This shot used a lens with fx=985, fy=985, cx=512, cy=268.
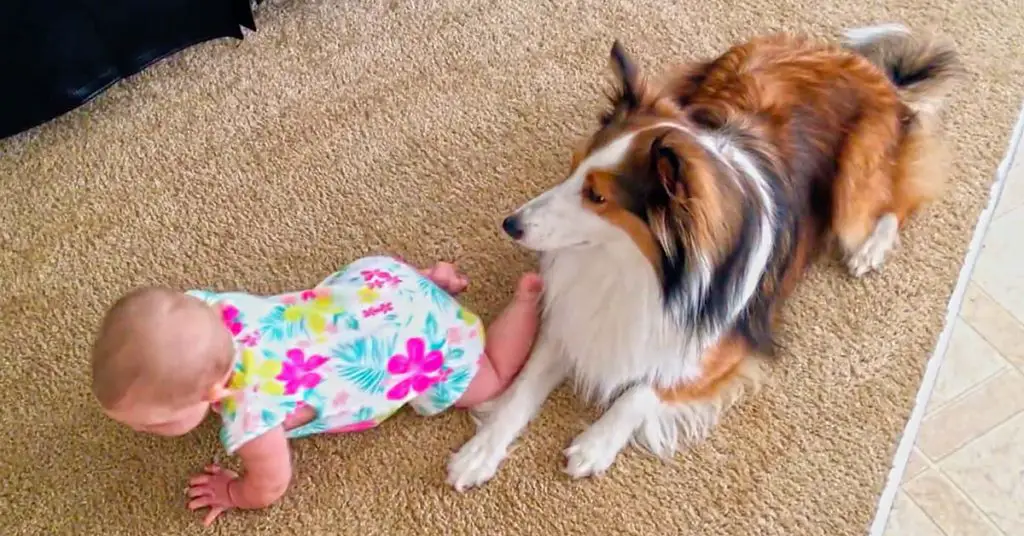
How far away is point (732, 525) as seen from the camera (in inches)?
60.9

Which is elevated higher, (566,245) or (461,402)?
(566,245)

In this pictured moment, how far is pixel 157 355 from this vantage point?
1224 millimetres

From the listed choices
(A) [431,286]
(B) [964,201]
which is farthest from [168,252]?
(B) [964,201]

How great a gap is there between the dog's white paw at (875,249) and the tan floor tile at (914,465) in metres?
0.34

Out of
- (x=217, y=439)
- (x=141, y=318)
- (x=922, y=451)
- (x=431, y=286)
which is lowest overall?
(x=922, y=451)

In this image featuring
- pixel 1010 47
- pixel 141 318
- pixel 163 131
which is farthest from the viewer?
pixel 1010 47

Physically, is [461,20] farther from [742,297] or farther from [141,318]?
[141,318]

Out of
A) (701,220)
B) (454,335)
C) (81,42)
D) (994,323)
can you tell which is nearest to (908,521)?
(994,323)

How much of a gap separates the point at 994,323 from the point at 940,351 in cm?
14

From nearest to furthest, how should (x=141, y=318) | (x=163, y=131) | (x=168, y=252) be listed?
(x=141, y=318) < (x=168, y=252) < (x=163, y=131)

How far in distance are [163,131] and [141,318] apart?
92 centimetres

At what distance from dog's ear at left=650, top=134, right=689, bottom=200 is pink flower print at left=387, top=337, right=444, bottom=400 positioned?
18.1 inches

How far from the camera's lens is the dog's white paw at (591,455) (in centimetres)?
158

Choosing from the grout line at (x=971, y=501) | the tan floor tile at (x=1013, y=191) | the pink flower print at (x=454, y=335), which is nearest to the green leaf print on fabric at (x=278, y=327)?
the pink flower print at (x=454, y=335)
